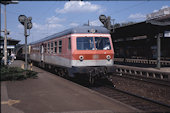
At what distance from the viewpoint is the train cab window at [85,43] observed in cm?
1070

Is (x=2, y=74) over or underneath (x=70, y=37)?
underneath

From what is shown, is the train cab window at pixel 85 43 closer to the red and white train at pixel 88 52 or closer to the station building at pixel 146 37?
the red and white train at pixel 88 52

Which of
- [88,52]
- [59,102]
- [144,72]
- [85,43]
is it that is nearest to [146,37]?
[144,72]

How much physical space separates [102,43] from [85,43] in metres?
0.98

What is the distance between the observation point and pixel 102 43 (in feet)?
36.7

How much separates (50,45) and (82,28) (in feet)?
15.8

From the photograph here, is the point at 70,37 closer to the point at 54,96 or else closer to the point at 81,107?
the point at 54,96

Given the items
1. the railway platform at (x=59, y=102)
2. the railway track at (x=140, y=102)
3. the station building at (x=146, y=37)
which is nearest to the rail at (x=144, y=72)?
the station building at (x=146, y=37)

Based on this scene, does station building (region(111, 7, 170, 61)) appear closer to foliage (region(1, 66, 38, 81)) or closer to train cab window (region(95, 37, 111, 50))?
train cab window (region(95, 37, 111, 50))

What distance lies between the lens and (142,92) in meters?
10.6

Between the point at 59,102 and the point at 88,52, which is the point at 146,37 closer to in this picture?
the point at 88,52

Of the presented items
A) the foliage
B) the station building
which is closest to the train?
the foliage

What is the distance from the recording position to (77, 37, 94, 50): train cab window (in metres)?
10.7

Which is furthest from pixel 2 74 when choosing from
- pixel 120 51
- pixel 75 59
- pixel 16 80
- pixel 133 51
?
pixel 120 51
